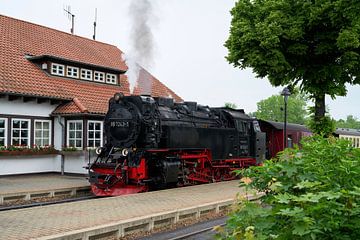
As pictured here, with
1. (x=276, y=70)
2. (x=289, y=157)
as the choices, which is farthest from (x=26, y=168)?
(x=289, y=157)

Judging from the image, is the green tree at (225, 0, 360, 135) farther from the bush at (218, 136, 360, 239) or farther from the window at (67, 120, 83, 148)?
the bush at (218, 136, 360, 239)

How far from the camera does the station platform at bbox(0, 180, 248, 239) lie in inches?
304

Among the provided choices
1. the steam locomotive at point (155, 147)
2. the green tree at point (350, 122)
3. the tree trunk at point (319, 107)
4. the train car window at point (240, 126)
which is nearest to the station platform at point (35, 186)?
the steam locomotive at point (155, 147)

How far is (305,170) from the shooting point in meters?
4.22

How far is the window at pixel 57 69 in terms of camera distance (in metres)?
21.7

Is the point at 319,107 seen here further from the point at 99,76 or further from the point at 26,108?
the point at 26,108

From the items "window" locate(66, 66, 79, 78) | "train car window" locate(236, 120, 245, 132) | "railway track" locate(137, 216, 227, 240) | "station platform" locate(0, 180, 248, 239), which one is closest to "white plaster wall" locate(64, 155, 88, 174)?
"window" locate(66, 66, 79, 78)

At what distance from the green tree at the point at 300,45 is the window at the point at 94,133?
7.85 metres

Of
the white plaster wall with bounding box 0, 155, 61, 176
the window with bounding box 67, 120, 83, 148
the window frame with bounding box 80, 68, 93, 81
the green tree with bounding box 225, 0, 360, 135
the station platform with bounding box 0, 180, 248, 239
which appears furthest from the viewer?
the window frame with bounding box 80, 68, 93, 81

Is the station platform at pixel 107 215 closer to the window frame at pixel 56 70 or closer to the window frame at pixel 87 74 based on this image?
the window frame at pixel 56 70

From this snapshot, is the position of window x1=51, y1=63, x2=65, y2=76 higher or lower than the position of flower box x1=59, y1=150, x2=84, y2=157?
higher

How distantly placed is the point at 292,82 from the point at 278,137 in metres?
5.35

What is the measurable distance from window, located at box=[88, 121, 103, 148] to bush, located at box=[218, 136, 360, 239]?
15985 mm

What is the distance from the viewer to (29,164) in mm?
19078
